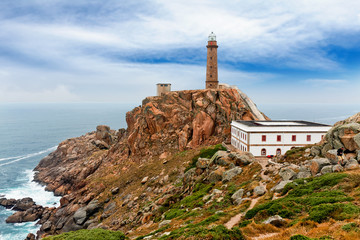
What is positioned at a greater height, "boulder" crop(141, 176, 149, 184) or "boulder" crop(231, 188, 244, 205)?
"boulder" crop(231, 188, 244, 205)

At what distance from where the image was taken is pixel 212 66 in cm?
7250

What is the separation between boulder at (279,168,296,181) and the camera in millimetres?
24714

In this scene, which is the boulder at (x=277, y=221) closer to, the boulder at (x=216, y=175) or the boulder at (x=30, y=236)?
the boulder at (x=216, y=175)

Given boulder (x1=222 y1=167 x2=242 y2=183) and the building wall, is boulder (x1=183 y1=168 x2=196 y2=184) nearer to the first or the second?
boulder (x1=222 y1=167 x2=242 y2=183)

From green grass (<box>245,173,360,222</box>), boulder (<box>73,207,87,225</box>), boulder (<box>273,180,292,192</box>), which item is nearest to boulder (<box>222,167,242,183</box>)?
boulder (<box>273,180,292,192</box>)

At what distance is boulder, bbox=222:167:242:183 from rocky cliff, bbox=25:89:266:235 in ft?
52.9

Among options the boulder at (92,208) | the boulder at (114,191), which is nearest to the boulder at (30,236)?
the boulder at (92,208)

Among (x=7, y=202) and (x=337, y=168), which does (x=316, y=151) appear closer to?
(x=337, y=168)

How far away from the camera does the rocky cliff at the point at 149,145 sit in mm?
50875

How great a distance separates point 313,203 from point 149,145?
46120 mm

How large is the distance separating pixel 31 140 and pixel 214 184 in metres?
151

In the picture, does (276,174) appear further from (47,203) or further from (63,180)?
(63,180)

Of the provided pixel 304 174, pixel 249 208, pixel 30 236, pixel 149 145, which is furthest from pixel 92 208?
pixel 304 174

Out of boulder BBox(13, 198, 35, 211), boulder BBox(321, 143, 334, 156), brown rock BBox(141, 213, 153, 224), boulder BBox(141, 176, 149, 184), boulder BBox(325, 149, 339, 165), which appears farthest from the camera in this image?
boulder BBox(13, 198, 35, 211)
